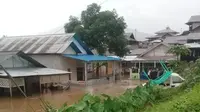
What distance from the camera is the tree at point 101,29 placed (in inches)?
1161

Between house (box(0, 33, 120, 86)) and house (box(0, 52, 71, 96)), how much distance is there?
3.05 meters

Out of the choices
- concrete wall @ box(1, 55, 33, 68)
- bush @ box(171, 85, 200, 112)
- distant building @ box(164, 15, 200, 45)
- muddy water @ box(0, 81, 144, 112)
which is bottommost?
muddy water @ box(0, 81, 144, 112)

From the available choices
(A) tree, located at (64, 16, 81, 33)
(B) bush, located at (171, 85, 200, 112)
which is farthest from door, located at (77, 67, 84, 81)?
(B) bush, located at (171, 85, 200, 112)

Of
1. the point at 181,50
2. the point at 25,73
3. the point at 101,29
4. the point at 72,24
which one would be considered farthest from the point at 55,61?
the point at 181,50

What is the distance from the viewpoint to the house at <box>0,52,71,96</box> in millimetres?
18938

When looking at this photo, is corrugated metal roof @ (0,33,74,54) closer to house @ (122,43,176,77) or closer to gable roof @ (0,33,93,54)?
gable roof @ (0,33,93,54)

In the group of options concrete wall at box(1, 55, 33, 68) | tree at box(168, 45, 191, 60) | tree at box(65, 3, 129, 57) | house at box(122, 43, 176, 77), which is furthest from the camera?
house at box(122, 43, 176, 77)

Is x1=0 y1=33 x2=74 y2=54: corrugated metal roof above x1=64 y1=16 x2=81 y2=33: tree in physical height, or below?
below

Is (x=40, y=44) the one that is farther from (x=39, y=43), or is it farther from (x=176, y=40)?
(x=176, y=40)

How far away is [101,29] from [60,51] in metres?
6.15

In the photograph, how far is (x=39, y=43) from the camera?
92.2 ft

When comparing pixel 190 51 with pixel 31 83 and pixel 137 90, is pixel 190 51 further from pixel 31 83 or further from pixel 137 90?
pixel 137 90

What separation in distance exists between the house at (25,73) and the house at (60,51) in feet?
10.0

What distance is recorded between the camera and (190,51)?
27891 mm
